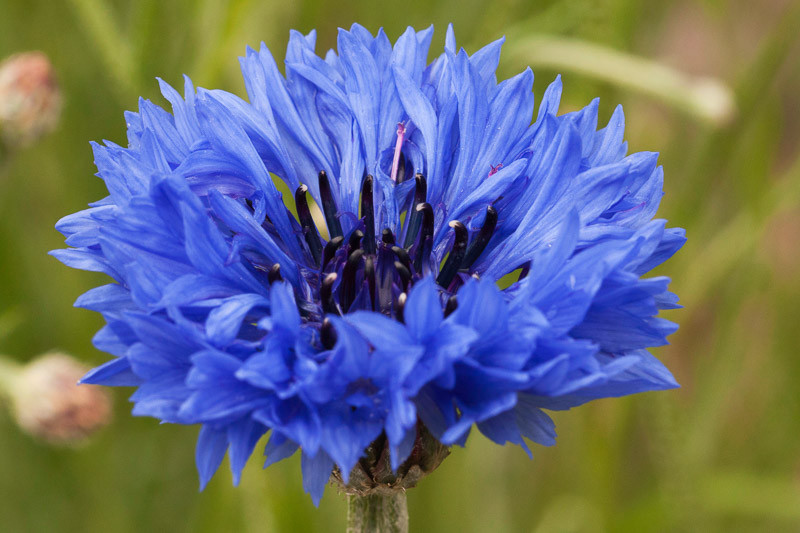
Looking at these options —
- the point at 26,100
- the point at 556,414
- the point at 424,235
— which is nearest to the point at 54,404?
the point at 26,100

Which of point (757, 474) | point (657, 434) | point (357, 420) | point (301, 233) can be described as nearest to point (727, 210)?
point (757, 474)

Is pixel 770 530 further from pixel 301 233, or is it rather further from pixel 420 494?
pixel 301 233

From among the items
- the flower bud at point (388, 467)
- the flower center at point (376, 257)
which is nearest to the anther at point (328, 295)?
the flower center at point (376, 257)

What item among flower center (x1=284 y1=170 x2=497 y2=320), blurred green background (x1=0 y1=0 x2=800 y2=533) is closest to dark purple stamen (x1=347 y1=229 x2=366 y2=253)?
flower center (x1=284 y1=170 x2=497 y2=320)

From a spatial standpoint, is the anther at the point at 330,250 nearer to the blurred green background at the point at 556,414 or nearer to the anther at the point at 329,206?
the anther at the point at 329,206

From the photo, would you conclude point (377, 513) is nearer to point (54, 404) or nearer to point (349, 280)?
point (349, 280)

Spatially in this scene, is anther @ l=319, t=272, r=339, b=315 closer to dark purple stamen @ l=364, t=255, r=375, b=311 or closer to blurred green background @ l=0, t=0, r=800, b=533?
dark purple stamen @ l=364, t=255, r=375, b=311

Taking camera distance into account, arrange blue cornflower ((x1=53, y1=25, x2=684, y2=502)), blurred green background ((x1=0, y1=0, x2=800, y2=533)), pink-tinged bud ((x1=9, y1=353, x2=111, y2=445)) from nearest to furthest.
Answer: blue cornflower ((x1=53, y1=25, x2=684, y2=502))
pink-tinged bud ((x1=9, y1=353, x2=111, y2=445))
blurred green background ((x1=0, y1=0, x2=800, y2=533))
